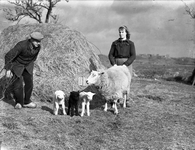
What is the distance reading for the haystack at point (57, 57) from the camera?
362 inches

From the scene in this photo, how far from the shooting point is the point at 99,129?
21.8 ft

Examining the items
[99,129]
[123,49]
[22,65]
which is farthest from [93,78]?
[22,65]

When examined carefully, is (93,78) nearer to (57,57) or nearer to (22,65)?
(22,65)

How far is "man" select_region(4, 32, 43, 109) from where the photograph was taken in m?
7.47

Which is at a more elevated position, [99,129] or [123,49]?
[123,49]

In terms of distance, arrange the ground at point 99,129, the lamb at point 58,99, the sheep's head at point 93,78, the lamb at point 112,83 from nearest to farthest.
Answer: the ground at point 99,129, the lamb at point 58,99, the sheep's head at point 93,78, the lamb at point 112,83

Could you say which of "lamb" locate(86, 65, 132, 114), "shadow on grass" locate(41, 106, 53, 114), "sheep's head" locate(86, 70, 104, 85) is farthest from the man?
"lamb" locate(86, 65, 132, 114)

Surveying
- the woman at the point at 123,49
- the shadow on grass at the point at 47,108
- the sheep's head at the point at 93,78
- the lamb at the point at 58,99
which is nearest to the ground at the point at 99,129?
the shadow on grass at the point at 47,108

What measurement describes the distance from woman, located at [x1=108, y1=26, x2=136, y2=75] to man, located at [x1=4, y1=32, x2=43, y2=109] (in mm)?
2422

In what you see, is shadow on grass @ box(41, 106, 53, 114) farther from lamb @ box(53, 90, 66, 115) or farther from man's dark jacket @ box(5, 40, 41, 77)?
man's dark jacket @ box(5, 40, 41, 77)

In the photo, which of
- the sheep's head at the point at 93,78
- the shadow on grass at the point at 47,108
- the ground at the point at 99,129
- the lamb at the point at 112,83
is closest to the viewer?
the ground at the point at 99,129

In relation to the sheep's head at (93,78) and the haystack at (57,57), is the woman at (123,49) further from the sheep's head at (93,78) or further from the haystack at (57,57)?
the haystack at (57,57)

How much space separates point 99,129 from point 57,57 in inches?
162

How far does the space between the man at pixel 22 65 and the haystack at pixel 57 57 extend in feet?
3.23
